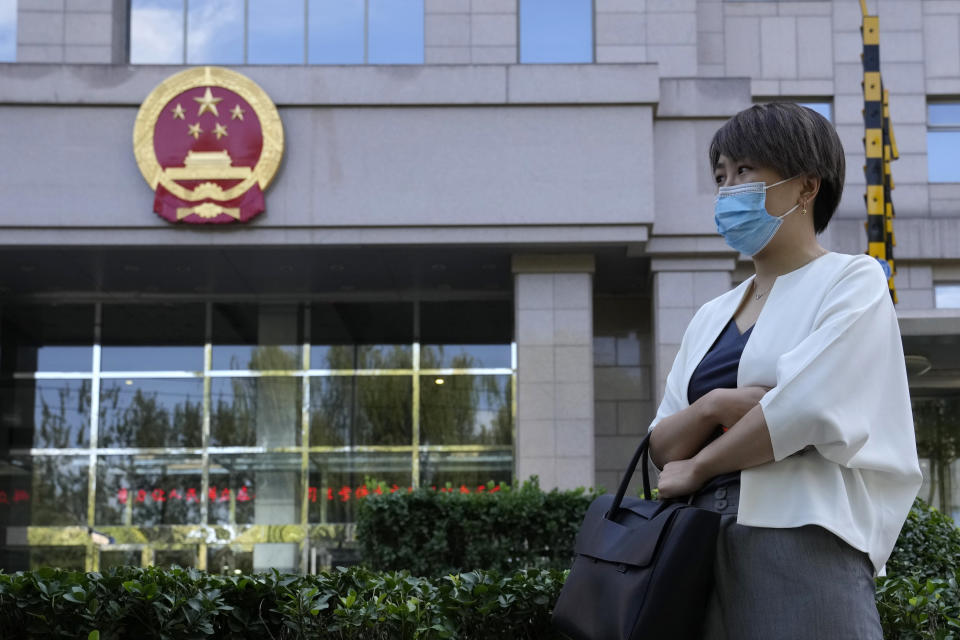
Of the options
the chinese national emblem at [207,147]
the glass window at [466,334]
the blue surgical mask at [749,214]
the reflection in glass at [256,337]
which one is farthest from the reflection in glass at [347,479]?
the blue surgical mask at [749,214]

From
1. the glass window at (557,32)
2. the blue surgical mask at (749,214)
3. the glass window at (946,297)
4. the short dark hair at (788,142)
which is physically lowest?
the blue surgical mask at (749,214)

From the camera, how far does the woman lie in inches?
86.0

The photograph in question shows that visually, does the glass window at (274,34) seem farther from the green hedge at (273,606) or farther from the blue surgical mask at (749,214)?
the blue surgical mask at (749,214)

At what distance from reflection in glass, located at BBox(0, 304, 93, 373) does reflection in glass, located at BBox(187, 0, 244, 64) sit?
4.57 meters

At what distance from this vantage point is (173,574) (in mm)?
4285

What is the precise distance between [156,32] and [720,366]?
15.5 m

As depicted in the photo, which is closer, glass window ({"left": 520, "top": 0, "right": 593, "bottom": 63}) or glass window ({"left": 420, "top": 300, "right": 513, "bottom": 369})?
glass window ({"left": 520, "top": 0, "right": 593, "bottom": 63})

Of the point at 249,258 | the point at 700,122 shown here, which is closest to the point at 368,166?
the point at 249,258

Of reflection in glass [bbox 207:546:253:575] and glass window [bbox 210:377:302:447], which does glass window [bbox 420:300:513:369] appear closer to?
glass window [bbox 210:377:302:447]

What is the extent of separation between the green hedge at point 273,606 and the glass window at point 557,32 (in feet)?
42.8

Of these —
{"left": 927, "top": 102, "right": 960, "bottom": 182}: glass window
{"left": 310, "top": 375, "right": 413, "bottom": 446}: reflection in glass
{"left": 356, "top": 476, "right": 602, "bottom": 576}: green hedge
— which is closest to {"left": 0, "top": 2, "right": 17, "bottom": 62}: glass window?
{"left": 310, "top": 375, "right": 413, "bottom": 446}: reflection in glass

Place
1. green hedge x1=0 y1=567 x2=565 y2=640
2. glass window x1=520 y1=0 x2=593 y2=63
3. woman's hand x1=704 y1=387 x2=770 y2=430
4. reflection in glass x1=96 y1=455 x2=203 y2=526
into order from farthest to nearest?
reflection in glass x1=96 y1=455 x2=203 y2=526
glass window x1=520 y1=0 x2=593 y2=63
green hedge x1=0 y1=567 x2=565 y2=640
woman's hand x1=704 y1=387 x2=770 y2=430

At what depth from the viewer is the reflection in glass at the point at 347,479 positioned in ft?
56.7

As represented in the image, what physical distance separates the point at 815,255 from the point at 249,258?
13769mm
